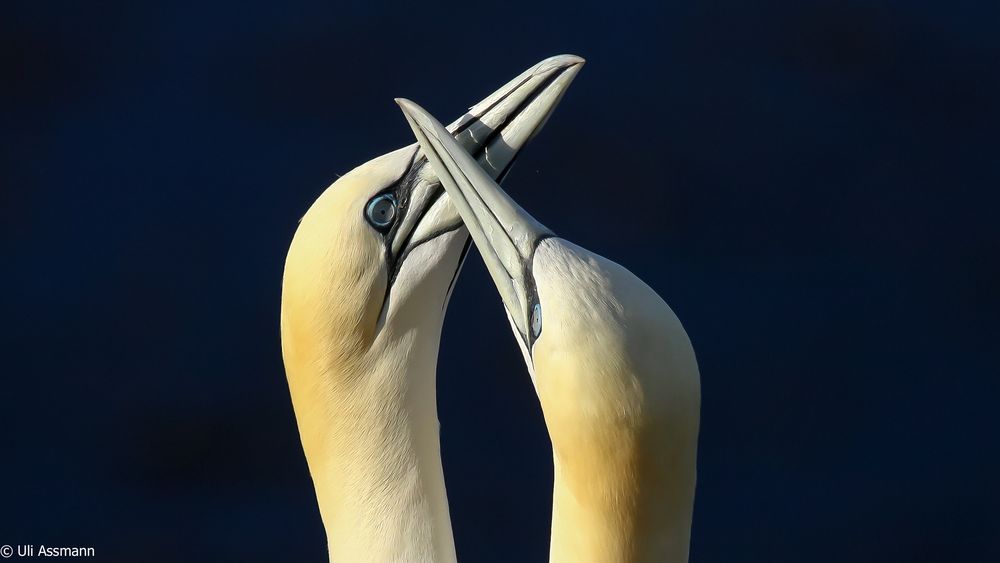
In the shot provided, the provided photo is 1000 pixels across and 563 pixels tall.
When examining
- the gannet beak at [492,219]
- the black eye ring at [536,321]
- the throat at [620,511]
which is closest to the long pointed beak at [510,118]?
the gannet beak at [492,219]

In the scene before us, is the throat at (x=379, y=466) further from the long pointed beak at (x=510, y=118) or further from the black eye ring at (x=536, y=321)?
the black eye ring at (x=536, y=321)

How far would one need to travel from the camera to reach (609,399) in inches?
199

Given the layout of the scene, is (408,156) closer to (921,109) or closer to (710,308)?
(710,308)

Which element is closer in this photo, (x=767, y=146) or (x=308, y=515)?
(x=308, y=515)

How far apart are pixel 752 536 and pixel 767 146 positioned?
2303 millimetres

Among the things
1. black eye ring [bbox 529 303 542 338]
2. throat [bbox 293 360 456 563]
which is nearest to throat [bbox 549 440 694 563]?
black eye ring [bbox 529 303 542 338]

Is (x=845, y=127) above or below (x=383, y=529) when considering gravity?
above

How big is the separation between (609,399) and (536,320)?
48 cm

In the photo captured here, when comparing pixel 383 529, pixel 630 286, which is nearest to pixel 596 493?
pixel 630 286

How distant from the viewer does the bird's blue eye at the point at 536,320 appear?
5.39 meters

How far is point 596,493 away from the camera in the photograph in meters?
5.25

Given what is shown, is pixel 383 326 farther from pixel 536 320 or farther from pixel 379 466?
pixel 536 320

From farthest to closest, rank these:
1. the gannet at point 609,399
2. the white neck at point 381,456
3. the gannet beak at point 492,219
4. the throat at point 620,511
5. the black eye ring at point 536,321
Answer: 1. the white neck at point 381,456
2. the gannet beak at point 492,219
3. the black eye ring at point 536,321
4. the throat at point 620,511
5. the gannet at point 609,399

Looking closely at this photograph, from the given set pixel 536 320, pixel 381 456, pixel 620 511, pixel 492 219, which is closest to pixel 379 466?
pixel 381 456
